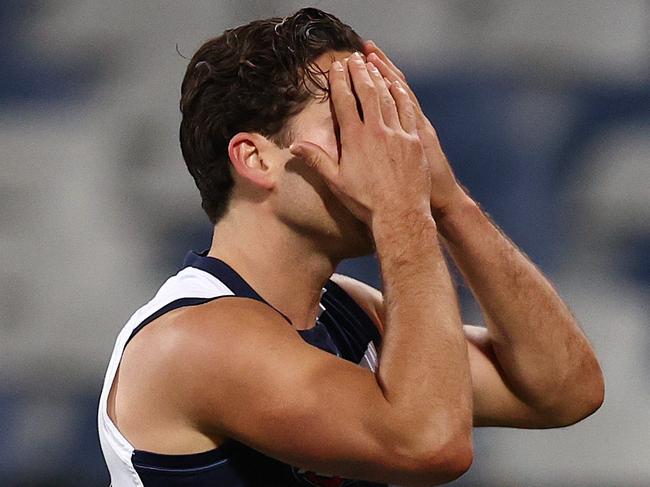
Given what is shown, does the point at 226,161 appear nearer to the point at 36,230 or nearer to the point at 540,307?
the point at 540,307

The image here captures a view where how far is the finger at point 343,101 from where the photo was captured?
151cm

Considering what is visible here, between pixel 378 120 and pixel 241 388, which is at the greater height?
pixel 378 120

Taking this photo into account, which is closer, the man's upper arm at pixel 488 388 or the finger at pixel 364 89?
the finger at pixel 364 89

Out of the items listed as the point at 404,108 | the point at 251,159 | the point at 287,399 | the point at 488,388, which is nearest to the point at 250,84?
the point at 251,159

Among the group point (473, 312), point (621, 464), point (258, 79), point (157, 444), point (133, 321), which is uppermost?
point (258, 79)

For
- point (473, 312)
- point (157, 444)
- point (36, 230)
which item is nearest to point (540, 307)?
point (157, 444)

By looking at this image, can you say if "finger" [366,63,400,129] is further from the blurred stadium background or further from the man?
the blurred stadium background

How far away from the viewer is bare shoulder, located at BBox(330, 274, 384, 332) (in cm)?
180

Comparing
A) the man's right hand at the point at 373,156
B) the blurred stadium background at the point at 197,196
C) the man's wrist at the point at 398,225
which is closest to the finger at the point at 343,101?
the man's right hand at the point at 373,156

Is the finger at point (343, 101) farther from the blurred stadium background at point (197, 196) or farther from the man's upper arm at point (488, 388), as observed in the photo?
the blurred stadium background at point (197, 196)

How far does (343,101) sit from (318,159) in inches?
3.2

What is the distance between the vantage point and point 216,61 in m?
1.64

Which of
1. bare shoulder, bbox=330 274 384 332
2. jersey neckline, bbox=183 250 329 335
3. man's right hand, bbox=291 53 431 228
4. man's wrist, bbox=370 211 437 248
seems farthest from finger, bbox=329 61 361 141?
bare shoulder, bbox=330 274 384 332

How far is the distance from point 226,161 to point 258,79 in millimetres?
126
